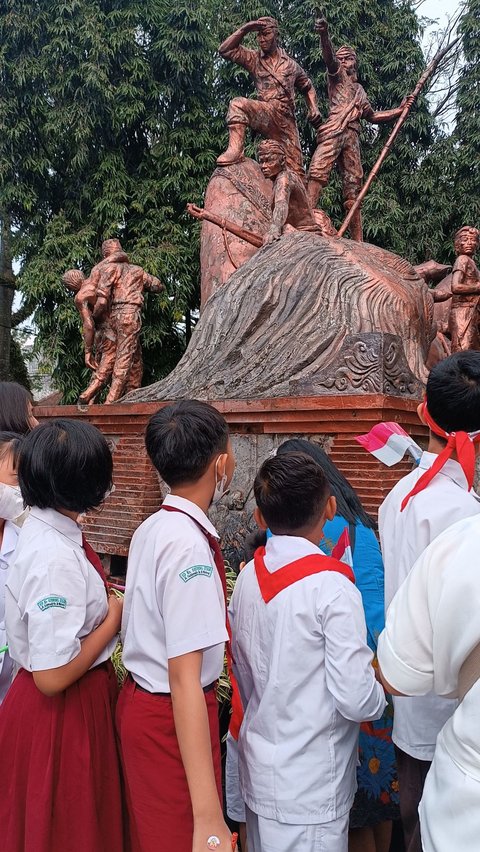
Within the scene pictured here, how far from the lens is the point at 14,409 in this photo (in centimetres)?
279

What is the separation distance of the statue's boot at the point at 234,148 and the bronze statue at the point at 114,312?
1734 millimetres

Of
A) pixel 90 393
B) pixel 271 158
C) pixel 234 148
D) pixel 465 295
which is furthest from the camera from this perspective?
pixel 465 295

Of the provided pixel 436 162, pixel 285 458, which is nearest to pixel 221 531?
pixel 285 458

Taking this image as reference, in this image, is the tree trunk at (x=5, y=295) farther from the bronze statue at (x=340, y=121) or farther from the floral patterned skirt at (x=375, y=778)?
the floral patterned skirt at (x=375, y=778)

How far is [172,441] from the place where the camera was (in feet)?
5.93

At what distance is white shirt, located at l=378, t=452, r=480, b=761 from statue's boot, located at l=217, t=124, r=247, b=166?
7.65 metres

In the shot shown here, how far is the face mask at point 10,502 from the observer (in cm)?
224

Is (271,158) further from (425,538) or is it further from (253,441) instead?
(425,538)

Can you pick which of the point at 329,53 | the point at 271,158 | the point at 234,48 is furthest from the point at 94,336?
the point at 329,53

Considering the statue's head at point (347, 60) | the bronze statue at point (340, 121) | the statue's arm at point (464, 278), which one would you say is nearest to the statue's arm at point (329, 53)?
the bronze statue at point (340, 121)

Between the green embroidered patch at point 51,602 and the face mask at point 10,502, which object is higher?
the face mask at point 10,502

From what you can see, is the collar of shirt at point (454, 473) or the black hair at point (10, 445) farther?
the black hair at point (10, 445)

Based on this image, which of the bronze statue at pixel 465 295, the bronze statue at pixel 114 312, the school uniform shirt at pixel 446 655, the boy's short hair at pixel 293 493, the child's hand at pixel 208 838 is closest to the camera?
the school uniform shirt at pixel 446 655

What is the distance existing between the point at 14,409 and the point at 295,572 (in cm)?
150
